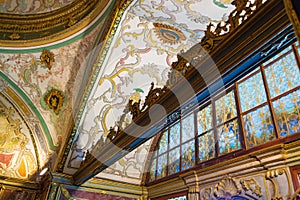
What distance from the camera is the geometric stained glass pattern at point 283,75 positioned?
3146 mm

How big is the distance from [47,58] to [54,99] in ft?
2.51

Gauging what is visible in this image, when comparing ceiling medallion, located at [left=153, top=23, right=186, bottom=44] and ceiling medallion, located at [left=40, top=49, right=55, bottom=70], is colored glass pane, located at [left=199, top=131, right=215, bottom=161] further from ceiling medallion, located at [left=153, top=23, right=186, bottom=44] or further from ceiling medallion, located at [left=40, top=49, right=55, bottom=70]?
ceiling medallion, located at [left=40, top=49, right=55, bottom=70]

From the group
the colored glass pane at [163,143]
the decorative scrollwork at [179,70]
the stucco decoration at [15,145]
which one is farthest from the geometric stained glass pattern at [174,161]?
the decorative scrollwork at [179,70]

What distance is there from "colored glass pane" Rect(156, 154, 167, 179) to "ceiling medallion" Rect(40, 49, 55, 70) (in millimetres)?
2760

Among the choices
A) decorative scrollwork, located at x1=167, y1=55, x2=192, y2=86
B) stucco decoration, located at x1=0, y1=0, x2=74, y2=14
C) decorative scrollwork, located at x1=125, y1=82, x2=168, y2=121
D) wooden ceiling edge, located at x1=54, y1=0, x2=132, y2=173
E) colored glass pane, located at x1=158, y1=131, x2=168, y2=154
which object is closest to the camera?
decorative scrollwork, located at x1=167, y1=55, x2=192, y2=86

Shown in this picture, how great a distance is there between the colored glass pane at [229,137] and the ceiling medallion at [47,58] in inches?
123

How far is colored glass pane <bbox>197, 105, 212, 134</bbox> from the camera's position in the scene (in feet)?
14.0

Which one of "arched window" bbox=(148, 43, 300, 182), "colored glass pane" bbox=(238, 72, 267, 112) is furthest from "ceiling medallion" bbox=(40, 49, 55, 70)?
"colored glass pane" bbox=(238, 72, 267, 112)

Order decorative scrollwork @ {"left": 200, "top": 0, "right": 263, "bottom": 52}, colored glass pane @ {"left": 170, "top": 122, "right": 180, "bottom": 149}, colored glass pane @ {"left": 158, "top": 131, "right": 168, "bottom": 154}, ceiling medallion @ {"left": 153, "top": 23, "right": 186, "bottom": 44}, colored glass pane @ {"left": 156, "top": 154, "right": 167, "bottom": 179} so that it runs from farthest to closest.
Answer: colored glass pane @ {"left": 158, "top": 131, "right": 168, "bottom": 154} < colored glass pane @ {"left": 170, "top": 122, "right": 180, "bottom": 149} < colored glass pane @ {"left": 156, "top": 154, "right": 167, "bottom": 179} < ceiling medallion @ {"left": 153, "top": 23, "right": 186, "bottom": 44} < decorative scrollwork @ {"left": 200, "top": 0, "right": 263, "bottom": 52}

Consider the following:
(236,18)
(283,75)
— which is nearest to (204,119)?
(283,75)

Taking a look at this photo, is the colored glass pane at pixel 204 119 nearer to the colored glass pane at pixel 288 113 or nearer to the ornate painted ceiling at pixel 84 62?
the ornate painted ceiling at pixel 84 62

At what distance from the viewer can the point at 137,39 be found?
11.8 feet

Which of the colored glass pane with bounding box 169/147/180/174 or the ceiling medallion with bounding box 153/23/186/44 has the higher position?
the ceiling medallion with bounding box 153/23/186/44

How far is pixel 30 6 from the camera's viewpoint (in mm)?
4297
